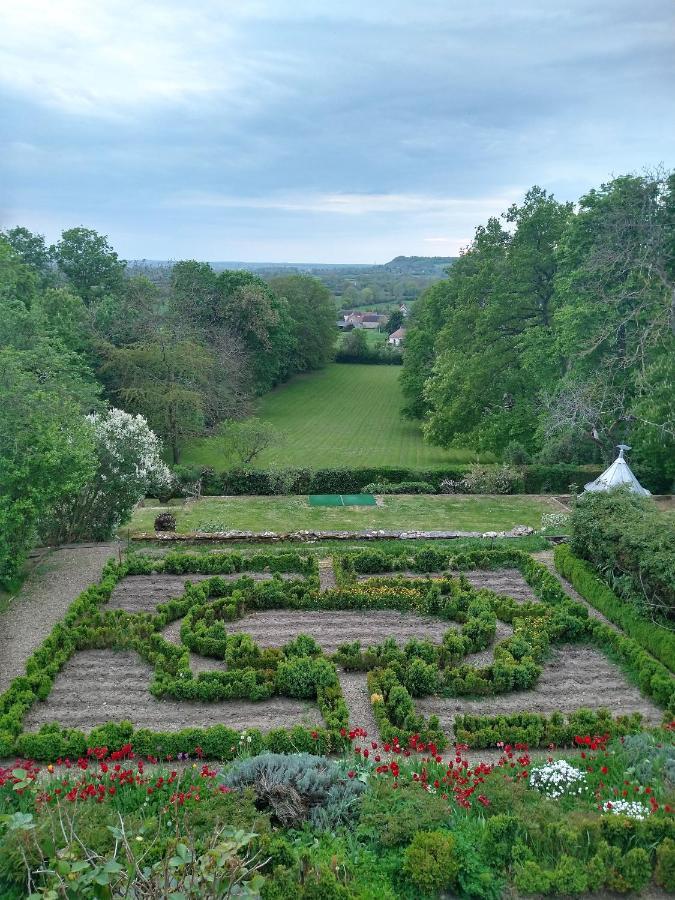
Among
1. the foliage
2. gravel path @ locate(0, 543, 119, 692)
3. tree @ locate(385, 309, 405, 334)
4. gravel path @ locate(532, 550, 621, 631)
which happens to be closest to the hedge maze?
gravel path @ locate(0, 543, 119, 692)

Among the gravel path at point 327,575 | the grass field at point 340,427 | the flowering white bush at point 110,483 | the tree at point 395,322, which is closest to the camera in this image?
the gravel path at point 327,575

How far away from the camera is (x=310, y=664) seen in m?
11.4

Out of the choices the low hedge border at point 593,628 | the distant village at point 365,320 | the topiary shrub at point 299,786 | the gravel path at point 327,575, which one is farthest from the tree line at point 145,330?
the distant village at point 365,320

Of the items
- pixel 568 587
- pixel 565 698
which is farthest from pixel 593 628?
pixel 568 587

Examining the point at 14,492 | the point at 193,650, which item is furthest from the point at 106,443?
the point at 193,650

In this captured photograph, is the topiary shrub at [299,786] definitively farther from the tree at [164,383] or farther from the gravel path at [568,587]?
the tree at [164,383]

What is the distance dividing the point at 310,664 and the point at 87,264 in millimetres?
35404

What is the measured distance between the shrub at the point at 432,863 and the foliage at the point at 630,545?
24.3 ft

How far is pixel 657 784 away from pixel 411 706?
3497 millimetres

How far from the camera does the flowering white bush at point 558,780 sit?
8485 millimetres

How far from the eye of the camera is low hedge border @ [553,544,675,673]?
478 inches

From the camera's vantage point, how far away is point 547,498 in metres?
23.8

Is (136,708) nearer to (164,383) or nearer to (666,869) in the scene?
(666,869)

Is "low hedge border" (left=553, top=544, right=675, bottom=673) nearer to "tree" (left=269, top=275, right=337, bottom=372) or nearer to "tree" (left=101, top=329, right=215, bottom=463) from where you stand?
"tree" (left=101, top=329, right=215, bottom=463)
